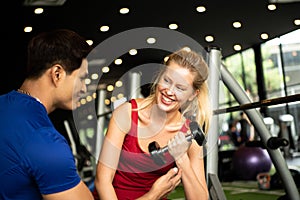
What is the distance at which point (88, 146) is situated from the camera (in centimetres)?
1020

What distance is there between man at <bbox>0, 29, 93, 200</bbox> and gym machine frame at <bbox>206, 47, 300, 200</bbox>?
1074mm

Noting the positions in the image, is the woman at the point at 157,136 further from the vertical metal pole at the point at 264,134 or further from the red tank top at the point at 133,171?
the vertical metal pole at the point at 264,134

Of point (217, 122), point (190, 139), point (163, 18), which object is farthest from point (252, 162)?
point (190, 139)

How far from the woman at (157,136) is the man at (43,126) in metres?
0.53

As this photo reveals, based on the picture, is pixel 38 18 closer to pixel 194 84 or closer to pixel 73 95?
pixel 194 84

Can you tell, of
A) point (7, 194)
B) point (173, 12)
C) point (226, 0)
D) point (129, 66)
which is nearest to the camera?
point (7, 194)

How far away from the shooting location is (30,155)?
2.92ft

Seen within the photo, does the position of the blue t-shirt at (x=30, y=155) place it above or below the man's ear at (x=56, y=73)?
below

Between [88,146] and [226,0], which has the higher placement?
[226,0]

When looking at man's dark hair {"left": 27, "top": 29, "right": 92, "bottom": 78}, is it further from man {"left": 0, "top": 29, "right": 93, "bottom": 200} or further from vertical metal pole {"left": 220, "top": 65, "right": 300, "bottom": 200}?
vertical metal pole {"left": 220, "top": 65, "right": 300, "bottom": 200}

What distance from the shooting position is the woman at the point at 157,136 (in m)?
1.55

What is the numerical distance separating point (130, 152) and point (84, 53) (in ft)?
2.27

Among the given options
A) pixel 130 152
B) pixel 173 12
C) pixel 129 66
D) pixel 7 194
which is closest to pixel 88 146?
pixel 129 66

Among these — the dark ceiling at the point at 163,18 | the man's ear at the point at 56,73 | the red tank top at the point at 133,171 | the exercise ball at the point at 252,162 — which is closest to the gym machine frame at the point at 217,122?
the red tank top at the point at 133,171
